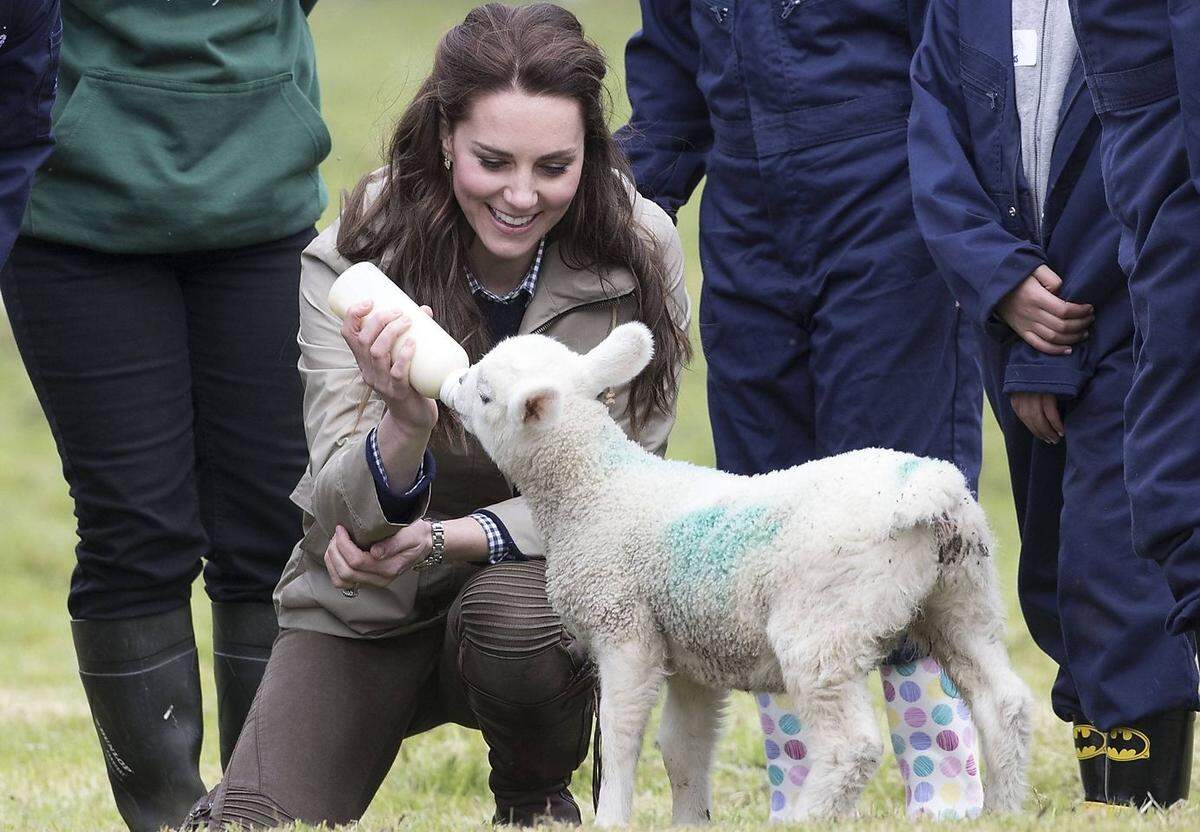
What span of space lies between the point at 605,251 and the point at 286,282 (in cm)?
95

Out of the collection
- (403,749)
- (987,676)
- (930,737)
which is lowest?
(403,749)

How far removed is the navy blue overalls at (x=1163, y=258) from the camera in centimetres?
300

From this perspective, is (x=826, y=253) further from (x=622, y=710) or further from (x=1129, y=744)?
(x=622, y=710)

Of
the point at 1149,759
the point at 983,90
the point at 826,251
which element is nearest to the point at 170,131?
the point at 826,251

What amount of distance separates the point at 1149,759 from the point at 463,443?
5.42ft

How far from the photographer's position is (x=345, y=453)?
3.76m

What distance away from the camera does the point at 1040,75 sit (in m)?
3.98

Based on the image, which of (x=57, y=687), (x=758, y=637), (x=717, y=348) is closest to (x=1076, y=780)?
Answer: (x=717, y=348)

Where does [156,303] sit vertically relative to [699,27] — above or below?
below

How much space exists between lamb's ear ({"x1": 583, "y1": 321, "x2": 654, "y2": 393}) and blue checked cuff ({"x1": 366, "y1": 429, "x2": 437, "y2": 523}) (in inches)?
20.5

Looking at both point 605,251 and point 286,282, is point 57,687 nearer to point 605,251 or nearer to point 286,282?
point 286,282

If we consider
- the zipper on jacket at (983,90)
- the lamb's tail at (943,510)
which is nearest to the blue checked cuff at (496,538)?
the lamb's tail at (943,510)

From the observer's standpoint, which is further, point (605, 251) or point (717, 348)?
point (717, 348)

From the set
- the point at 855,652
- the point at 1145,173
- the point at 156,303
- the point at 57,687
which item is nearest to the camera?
the point at 855,652
